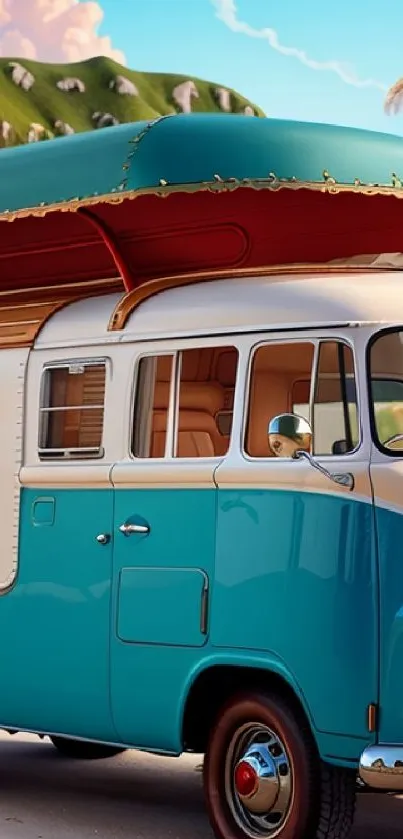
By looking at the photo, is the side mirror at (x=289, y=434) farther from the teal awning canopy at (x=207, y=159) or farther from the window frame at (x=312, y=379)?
the teal awning canopy at (x=207, y=159)

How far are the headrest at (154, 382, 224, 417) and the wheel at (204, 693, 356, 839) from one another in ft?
4.30

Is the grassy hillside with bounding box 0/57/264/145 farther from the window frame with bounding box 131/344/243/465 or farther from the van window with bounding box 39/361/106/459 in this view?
the window frame with bounding box 131/344/243/465

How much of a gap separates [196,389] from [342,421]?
0.95 m

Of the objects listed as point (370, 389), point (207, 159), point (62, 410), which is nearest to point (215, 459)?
point (370, 389)

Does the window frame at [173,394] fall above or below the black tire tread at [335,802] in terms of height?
above

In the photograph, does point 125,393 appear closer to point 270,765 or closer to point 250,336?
point 250,336

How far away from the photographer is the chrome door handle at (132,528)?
7711mm

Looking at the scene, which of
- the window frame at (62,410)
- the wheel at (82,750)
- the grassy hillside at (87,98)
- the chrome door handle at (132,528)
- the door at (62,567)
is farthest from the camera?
the grassy hillside at (87,98)

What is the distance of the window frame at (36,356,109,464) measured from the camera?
8125mm

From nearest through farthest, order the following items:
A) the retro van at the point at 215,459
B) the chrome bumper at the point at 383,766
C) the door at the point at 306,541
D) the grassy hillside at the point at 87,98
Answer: the chrome bumper at the point at 383,766 < the door at the point at 306,541 < the retro van at the point at 215,459 < the grassy hillside at the point at 87,98

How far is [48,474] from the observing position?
8336 mm

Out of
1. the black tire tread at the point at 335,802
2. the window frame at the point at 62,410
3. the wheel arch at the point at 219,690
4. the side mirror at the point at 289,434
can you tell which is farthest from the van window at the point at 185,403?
the black tire tread at the point at 335,802

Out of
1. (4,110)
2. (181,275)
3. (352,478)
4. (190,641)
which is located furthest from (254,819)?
(4,110)

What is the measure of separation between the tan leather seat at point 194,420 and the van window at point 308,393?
0.75 feet
